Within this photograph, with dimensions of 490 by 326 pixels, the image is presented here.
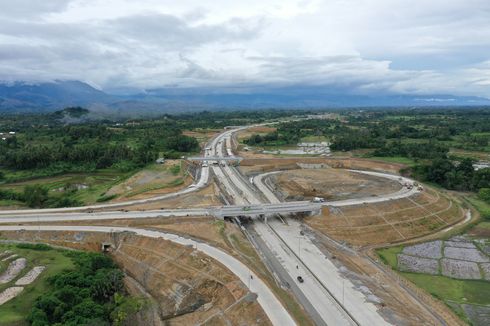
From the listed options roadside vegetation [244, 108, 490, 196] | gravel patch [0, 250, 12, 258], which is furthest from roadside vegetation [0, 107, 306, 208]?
roadside vegetation [244, 108, 490, 196]

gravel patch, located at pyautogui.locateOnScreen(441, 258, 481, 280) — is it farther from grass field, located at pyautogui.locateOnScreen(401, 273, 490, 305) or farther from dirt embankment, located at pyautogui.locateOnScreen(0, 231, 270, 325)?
dirt embankment, located at pyautogui.locateOnScreen(0, 231, 270, 325)

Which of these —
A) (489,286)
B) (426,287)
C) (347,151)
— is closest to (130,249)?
(426,287)

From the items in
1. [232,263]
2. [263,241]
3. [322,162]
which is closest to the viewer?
[232,263]

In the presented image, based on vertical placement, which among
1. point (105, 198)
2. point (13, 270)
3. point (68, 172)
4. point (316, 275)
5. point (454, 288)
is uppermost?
point (68, 172)

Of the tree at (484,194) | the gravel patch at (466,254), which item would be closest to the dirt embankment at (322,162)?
the tree at (484,194)

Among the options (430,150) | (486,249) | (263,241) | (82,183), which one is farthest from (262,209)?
(430,150)

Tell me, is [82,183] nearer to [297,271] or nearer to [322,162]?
[322,162]
